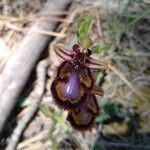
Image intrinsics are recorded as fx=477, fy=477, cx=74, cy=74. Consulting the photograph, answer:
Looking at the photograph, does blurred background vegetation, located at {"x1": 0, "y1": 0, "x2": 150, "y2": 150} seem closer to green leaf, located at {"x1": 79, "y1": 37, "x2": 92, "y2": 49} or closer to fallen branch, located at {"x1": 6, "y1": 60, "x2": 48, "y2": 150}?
fallen branch, located at {"x1": 6, "y1": 60, "x2": 48, "y2": 150}

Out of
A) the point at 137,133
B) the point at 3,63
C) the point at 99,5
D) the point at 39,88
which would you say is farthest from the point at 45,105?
the point at 99,5

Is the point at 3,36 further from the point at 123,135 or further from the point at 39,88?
the point at 123,135

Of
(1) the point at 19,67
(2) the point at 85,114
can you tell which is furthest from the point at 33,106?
(2) the point at 85,114

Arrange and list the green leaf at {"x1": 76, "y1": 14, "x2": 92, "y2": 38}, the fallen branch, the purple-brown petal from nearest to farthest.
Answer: the green leaf at {"x1": 76, "y1": 14, "x2": 92, "y2": 38}
the purple-brown petal
the fallen branch

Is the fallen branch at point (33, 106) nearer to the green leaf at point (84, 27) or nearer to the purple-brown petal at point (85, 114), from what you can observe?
the purple-brown petal at point (85, 114)

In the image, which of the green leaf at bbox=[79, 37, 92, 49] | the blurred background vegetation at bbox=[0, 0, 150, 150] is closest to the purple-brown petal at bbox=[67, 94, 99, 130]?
the green leaf at bbox=[79, 37, 92, 49]

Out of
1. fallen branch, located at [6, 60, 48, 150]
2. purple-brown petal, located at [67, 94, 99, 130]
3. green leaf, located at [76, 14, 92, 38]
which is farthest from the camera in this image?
fallen branch, located at [6, 60, 48, 150]

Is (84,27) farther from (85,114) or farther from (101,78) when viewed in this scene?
(101,78)

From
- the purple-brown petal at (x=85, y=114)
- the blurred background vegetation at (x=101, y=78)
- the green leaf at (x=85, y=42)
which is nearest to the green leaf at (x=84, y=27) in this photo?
the green leaf at (x=85, y=42)

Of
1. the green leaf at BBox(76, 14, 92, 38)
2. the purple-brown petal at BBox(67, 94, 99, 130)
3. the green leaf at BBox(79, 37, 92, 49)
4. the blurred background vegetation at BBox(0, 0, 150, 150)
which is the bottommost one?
the blurred background vegetation at BBox(0, 0, 150, 150)
